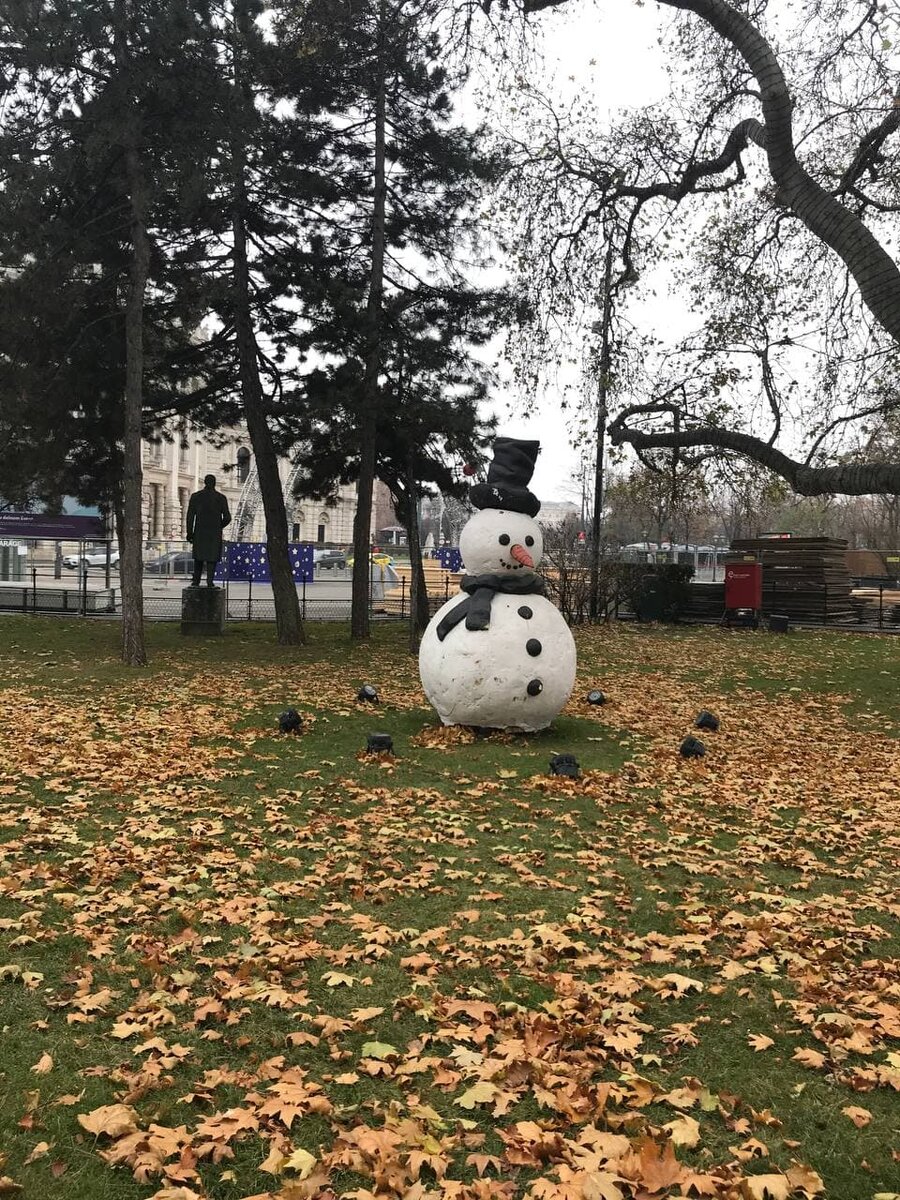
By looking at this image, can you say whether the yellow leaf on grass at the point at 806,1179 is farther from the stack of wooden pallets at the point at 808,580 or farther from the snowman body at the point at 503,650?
the stack of wooden pallets at the point at 808,580

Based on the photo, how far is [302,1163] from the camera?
9.73ft

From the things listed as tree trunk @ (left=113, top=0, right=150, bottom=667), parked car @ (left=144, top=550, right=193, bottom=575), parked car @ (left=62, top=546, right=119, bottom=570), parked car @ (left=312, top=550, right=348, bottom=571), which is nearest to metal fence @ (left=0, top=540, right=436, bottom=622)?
parked car @ (left=144, top=550, right=193, bottom=575)

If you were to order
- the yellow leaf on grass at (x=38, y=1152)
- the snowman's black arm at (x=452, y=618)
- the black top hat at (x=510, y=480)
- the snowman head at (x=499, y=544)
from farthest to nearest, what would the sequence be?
the black top hat at (x=510, y=480) → the snowman head at (x=499, y=544) → the snowman's black arm at (x=452, y=618) → the yellow leaf on grass at (x=38, y=1152)

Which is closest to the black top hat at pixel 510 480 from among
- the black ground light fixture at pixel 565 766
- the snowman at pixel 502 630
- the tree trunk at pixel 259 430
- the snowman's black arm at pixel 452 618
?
the snowman at pixel 502 630

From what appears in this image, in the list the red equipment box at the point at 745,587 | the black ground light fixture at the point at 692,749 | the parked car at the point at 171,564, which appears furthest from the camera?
the parked car at the point at 171,564

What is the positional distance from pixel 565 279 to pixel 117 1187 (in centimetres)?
1332

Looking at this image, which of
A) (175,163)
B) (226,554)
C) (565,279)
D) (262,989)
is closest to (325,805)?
→ (262,989)

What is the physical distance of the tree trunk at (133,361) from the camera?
13617 mm

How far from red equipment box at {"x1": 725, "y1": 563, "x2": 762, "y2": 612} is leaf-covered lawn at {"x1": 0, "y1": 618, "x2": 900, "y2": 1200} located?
53.2 feet

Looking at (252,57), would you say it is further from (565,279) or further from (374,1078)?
(374,1078)

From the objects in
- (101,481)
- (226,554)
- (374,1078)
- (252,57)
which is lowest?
(374,1078)

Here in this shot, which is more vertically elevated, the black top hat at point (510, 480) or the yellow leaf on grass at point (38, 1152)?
the black top hat at point (510, 480)

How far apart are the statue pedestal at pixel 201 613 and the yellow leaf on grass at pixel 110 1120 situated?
1644cm

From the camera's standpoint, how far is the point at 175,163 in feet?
46.9
